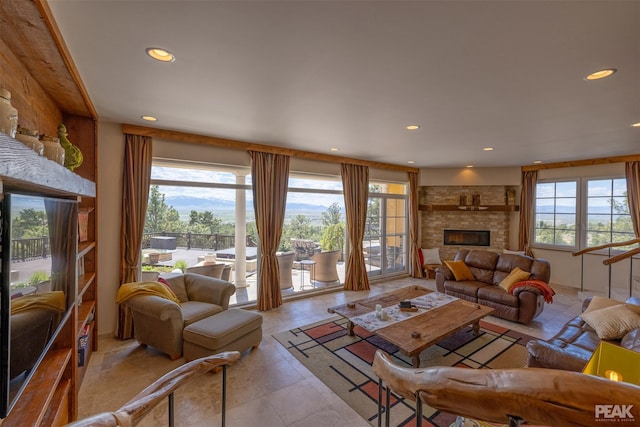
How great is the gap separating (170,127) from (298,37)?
2507mm

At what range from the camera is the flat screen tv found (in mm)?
913

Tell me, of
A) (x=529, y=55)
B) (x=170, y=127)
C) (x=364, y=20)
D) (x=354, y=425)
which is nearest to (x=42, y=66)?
(x=170, y=127)

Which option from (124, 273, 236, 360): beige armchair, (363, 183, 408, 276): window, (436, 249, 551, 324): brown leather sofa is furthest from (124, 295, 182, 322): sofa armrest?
(436, 249, 551, 324): brown leather sofa

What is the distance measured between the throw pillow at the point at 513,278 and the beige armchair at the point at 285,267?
3381 millimetres

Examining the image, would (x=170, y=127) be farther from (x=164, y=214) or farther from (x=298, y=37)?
(x=298, y=37)

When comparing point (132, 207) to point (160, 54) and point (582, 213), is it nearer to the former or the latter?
point (160, 54)

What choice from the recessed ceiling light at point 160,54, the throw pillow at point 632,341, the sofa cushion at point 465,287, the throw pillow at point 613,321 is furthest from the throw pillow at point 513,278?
the recessed ceiling light at point 160,54

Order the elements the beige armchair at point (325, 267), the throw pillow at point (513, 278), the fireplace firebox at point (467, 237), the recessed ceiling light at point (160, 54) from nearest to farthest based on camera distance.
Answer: the recessed ceiling light at point (160, 54) < the throw pillow at point (513, 278) < the beige armchair at point (325, 267) < the fireplace firebox at point (467, 237)

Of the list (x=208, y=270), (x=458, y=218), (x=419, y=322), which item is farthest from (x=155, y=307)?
(x=458, y=218)

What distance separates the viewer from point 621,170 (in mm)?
4984

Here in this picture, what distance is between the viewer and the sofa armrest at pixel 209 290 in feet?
11.0

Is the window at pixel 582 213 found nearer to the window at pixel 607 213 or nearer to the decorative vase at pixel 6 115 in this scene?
the window at pixel 607 213

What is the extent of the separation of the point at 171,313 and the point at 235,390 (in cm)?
98

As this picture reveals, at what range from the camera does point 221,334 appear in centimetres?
262
